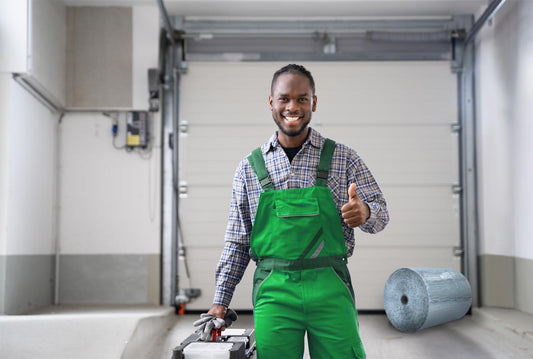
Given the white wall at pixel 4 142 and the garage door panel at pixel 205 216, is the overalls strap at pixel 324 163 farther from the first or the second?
the garage door panel at pixel 205 216

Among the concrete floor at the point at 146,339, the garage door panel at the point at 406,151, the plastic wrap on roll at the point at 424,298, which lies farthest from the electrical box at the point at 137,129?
the plastic wrap on roll at the point at 424,298

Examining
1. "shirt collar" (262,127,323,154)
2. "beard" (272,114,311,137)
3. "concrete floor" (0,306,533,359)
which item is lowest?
"concrete floor" (0,306,533,359)

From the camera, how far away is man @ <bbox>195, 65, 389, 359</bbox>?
1.88 meters

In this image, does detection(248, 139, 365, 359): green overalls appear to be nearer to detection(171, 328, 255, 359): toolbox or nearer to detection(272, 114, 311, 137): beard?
detection(171, 328, 255, 359): toolbox

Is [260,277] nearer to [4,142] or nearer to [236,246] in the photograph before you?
[236,246]

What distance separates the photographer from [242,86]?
619cm

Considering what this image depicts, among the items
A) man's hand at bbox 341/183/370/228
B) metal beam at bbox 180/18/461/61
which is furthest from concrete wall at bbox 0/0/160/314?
man's hand at bbox 341/183/370/228

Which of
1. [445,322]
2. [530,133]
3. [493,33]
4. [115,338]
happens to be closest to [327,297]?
[115,338]

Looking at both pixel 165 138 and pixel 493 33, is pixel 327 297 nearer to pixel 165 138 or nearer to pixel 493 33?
pixel 165 138

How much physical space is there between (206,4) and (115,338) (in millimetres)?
3674

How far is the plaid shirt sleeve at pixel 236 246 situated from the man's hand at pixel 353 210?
0.46m

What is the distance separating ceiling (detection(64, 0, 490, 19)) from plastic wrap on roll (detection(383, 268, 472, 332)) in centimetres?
297

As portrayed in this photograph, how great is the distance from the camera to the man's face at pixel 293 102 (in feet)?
6.66

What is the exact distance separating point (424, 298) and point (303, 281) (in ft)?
10.6
